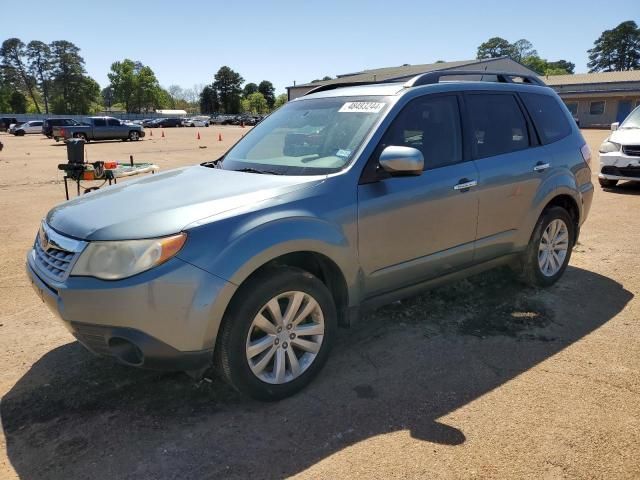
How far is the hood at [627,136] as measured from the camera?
10.1 m

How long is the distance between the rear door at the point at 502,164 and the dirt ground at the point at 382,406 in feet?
2.34

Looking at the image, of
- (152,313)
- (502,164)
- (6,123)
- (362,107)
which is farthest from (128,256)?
(6,123)

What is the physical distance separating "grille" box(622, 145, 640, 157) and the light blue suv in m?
6.47

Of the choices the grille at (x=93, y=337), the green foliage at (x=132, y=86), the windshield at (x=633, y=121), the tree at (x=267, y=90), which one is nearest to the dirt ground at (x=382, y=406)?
the grille at (x=93, y=337)

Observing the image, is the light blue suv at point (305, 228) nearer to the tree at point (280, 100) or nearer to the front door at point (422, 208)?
the front door at point (422, 208)

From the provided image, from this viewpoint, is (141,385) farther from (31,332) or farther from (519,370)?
(519,370)

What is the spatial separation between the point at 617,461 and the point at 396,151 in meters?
2.05

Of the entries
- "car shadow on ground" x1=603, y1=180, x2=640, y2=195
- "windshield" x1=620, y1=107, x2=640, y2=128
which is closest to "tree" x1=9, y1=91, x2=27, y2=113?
"windshield" x1=620, y1=107, x2=640, y2=128

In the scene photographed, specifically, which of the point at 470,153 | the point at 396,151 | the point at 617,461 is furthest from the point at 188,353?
the point at 470,153

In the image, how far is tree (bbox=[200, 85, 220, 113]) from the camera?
401 ft

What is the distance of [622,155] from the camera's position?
10234 millimetres

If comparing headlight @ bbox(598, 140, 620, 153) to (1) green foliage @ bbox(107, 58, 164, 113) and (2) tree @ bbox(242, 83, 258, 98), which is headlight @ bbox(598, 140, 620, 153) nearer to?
(1) green foliage @ bbox(107, 58, 164, 113)

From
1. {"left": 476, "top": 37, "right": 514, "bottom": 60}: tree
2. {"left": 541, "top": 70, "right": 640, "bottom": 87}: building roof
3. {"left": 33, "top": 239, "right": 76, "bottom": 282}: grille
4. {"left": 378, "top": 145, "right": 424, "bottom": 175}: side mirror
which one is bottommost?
{"left": 33, "top": 239, "right": 76, "bottom": 282}: grille

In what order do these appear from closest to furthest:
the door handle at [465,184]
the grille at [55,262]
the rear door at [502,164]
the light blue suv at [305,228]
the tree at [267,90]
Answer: the light blue suv at [305,228], the grille at [55,262], the door handle at [465,184], the rear door at [502,164], the tree at [267,90]
